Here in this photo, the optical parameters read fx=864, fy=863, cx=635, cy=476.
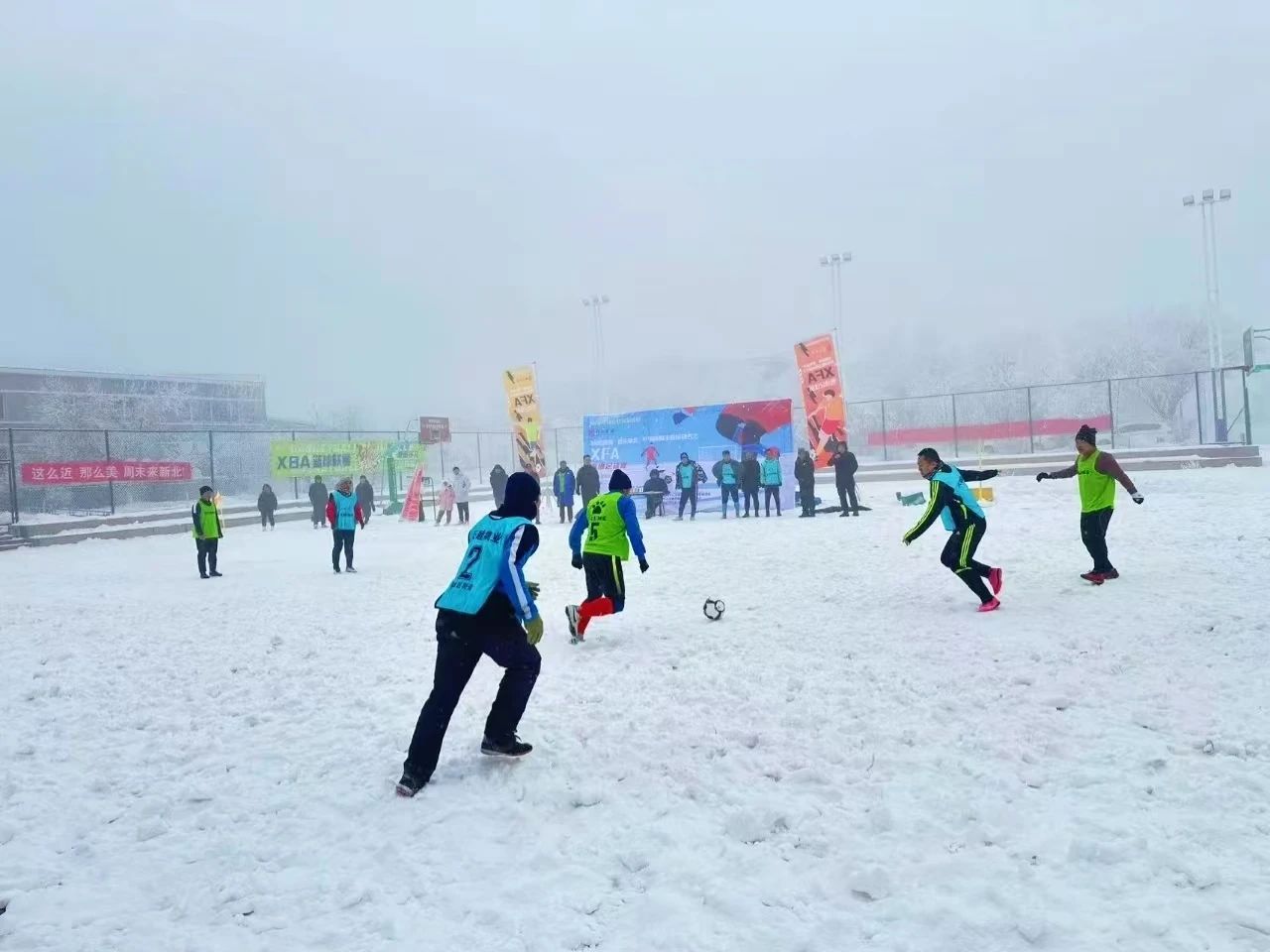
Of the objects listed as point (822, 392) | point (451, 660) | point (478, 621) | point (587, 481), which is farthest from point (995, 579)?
point (822, 392)

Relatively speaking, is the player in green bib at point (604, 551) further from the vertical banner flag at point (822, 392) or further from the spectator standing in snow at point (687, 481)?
the vertical banner flag at point (822, 392)

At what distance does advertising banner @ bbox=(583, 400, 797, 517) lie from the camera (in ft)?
78.4

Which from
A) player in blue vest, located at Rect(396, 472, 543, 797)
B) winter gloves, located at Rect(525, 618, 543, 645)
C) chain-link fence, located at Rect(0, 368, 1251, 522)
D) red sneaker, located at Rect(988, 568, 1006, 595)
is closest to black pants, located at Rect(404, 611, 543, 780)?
player in blue vest, located at Rect(396, 472, 543, 797)

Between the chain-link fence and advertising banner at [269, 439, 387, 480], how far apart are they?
5 centimetres

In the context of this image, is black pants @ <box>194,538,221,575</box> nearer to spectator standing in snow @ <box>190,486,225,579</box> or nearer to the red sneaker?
spectator standing in snow @ <box>190,486,225,579</box>

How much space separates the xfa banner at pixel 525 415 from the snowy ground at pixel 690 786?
68.8 ft

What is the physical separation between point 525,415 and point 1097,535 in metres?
23.6

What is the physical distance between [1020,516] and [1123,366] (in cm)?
6560

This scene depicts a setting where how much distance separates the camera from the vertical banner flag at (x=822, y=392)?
25.5m

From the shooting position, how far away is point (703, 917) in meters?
3.42

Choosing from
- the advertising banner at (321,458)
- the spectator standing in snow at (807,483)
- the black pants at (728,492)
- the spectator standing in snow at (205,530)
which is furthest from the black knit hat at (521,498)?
the advertising banner at (321,458)

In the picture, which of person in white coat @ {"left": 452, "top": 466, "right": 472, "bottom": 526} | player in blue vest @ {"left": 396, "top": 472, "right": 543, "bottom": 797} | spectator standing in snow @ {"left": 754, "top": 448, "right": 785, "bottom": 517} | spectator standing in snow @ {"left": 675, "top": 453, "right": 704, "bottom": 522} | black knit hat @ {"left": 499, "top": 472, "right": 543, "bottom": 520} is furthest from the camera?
person in white coat @ {"left": 452, "top": 466, "right": 472, "bottom": 526}

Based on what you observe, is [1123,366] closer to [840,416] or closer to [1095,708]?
[840,416]

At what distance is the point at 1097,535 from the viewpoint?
30.7ft
